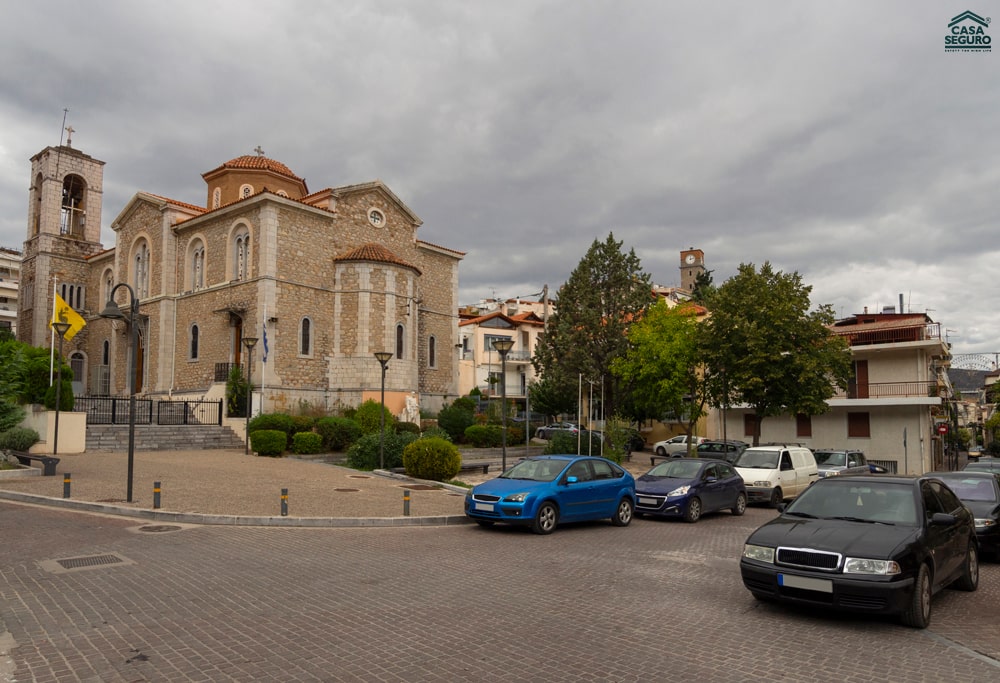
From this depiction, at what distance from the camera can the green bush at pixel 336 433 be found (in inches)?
1023

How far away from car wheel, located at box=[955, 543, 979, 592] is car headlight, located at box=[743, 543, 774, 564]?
316 centimetres

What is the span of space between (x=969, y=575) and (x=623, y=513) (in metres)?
6.41

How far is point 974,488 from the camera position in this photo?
461 inches

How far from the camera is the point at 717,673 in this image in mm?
5297

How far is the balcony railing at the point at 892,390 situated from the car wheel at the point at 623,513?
81.9ft

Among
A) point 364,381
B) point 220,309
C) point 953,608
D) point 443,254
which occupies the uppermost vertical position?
point 443,254

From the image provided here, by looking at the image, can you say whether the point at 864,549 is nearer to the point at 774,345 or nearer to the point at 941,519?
the point at 941,519

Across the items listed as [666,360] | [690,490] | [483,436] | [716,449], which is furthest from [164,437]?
[716,449]

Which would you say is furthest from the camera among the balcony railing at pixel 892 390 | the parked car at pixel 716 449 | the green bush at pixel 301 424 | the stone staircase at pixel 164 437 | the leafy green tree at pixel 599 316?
the leafy green tree at pixel 599 316

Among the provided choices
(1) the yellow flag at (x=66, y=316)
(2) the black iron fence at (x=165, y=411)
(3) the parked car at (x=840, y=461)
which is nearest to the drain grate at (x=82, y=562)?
(1) the yellow flag at (x=66, y=316)

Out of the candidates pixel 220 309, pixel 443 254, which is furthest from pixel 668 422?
pixel 220 309

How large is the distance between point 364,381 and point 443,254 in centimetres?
1094

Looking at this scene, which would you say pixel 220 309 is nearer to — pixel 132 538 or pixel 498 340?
pixel 498 340

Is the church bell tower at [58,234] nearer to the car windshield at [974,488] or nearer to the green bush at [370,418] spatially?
the green bush at [370,418]
